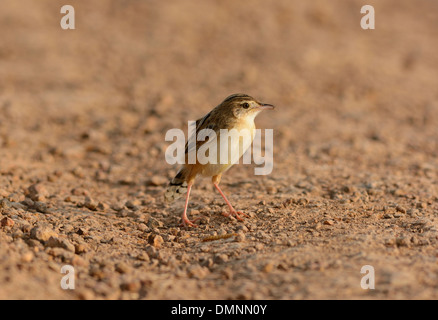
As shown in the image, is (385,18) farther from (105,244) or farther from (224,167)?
(105,244)

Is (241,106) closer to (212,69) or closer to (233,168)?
(233,168)

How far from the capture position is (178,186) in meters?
7.46

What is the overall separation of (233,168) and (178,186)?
2.04m

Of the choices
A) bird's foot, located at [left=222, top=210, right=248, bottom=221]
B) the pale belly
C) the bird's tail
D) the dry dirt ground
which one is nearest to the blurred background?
the dry dirt ground

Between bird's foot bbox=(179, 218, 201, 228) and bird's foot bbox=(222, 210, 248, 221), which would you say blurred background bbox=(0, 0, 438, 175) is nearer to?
bird's foot bbox=(222, 210, 248, 221)

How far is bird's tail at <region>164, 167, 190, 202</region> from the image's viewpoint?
732cm

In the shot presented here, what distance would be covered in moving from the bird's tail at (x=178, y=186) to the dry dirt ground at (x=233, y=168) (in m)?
0.25

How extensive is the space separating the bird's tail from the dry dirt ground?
0.81 ft

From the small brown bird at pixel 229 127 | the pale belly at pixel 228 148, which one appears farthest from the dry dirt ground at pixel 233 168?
the pale belly at pixel 228 148

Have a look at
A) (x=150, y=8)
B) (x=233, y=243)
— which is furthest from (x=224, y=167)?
(x=150, y=8)

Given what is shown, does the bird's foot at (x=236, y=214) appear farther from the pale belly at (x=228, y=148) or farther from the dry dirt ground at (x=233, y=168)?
the pale belly at (x=228, y=148)

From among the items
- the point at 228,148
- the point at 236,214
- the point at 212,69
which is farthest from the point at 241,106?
the point at 212,69

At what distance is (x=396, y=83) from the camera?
45.5ft
